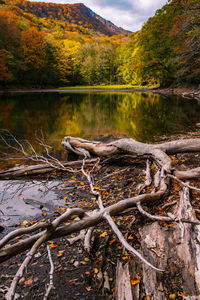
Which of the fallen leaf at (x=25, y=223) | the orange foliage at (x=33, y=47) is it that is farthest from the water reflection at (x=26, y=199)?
the orange foliage at (x=33, y=47)

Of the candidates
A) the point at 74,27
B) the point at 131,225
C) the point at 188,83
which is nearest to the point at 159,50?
the point at 188,83

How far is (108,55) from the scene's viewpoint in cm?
6262

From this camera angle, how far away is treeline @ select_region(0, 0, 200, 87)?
71.2ft

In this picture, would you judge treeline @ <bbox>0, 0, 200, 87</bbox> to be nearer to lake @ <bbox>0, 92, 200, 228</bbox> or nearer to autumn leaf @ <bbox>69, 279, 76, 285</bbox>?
lake @ <bbox>0, 92, 200, 228</bbox>

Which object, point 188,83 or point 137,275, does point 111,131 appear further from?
point 188,83

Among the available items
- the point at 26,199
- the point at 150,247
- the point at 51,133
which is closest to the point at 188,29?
the point at 51,133

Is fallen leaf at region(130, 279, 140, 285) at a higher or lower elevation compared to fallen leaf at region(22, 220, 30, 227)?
higher

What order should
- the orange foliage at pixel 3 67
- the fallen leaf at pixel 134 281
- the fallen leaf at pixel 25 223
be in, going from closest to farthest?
the fallen leaf at pixel 134 281
the fallen leaf at pixel 25 223
the orange foliage at pixel 3 67

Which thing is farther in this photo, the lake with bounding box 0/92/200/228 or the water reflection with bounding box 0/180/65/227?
the lake with bounding box 0/92/200/228

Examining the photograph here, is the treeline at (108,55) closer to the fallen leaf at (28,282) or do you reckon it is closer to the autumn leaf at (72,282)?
the autumn leaf at (72,282)

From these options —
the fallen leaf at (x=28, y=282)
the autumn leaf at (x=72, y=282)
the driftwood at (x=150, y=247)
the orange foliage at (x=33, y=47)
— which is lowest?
the fallen leaf at (x=28, y=282)

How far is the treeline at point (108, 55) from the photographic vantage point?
21703 mm

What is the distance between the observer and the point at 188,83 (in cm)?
3450

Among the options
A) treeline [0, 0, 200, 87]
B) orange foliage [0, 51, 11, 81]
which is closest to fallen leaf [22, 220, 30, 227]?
treeline [0, 0, 200, 87]
